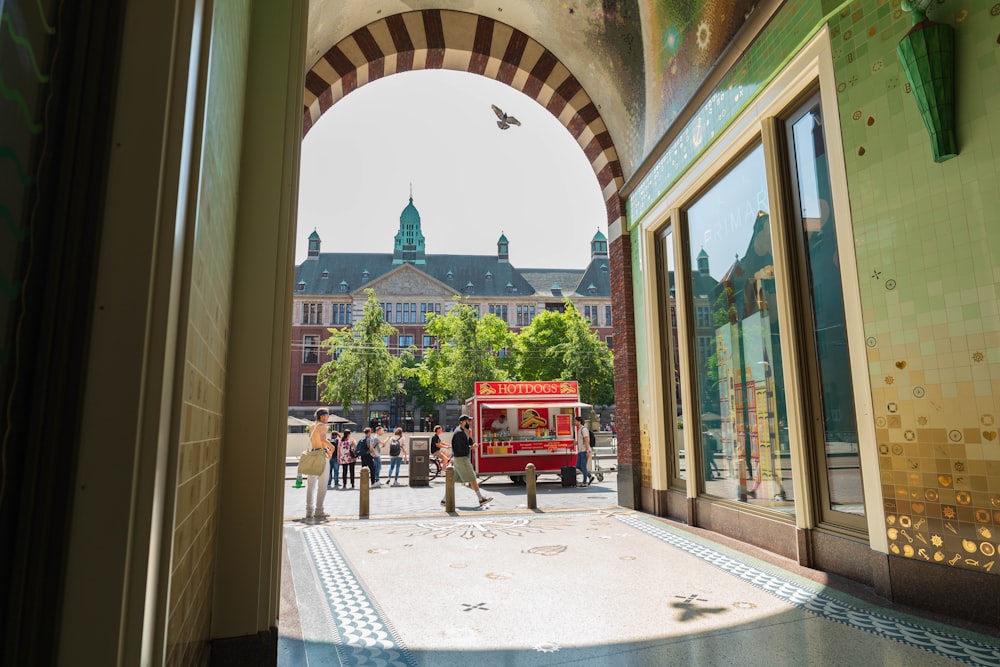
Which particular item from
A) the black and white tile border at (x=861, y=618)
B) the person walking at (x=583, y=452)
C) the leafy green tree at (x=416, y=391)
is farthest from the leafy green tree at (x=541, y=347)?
the black and white tile border at (x=861, y=618)

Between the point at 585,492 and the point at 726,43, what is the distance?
8892 mm

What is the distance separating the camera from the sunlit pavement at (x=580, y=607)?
10.4ft

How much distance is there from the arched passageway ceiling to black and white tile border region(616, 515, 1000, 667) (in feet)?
20.0

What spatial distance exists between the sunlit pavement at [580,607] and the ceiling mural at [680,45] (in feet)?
17.2

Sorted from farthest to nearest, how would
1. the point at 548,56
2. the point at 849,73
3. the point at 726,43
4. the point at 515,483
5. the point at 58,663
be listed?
the point at 515,483 → the point at 548,56 → the point at 726,43 → the point at 849,73 → the point at 58,663

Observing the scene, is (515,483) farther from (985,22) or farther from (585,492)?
(985,22)

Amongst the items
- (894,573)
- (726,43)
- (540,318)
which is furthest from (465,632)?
(540,318)

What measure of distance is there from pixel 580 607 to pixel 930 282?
3.16 meters

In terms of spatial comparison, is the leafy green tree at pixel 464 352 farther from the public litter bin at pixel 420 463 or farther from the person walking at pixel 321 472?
the person walking at pixel 321 472

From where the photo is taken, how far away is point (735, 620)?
3.71 metres

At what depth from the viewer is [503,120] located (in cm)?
1209

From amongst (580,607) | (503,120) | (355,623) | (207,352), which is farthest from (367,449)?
(207,352)

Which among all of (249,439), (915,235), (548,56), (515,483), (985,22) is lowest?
(515,483)

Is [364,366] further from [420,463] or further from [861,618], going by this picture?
[861,618]
